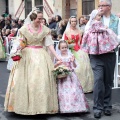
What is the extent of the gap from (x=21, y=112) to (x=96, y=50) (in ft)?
4.89

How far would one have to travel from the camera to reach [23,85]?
594cm

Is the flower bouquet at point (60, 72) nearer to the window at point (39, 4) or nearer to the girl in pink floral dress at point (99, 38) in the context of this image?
the girl in pink floral dress at point (99, 38)

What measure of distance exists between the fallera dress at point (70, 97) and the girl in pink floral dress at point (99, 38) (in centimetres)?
77

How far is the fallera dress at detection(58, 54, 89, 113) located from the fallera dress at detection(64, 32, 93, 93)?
67.5 inches

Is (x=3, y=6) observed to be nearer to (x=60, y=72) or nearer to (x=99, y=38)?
(x=60, y=72)

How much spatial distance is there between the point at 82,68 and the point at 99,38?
2.47 meters

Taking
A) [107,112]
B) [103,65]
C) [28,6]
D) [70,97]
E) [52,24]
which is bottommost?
[107,112]

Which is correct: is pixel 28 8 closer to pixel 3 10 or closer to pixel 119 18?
pixel 3 10

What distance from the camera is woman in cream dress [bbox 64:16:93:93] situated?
7996mm

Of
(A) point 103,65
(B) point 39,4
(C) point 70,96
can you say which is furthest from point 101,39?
(B) point 39,4

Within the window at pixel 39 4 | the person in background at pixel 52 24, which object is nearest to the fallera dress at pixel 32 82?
the person in background at pixel 52 24

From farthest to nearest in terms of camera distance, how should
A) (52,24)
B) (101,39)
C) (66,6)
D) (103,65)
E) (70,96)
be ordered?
1. (66,6)
2. (52,24)
3. (70,96)
4. (103,65)
5. (101,39)

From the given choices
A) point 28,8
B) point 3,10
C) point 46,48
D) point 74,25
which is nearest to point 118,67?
point 74,25

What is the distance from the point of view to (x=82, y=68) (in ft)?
26.4
